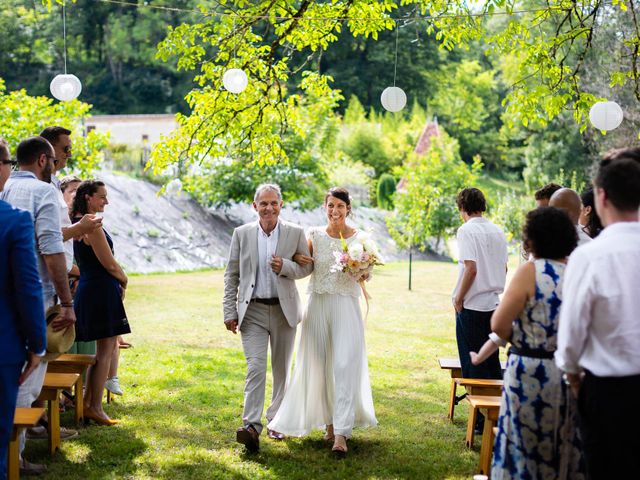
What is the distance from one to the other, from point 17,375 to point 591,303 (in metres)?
2.84

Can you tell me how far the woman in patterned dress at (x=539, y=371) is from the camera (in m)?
4.00

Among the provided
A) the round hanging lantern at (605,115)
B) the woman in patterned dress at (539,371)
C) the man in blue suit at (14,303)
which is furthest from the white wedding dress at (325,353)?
the round hanging lantern at (605,115)

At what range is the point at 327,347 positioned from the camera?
21.5ft

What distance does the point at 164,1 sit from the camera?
58.7 meters

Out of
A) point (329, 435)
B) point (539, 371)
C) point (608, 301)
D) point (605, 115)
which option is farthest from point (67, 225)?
point (605, 115)

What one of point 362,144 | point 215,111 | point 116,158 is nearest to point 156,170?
point 215,111

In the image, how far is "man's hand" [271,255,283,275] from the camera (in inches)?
246

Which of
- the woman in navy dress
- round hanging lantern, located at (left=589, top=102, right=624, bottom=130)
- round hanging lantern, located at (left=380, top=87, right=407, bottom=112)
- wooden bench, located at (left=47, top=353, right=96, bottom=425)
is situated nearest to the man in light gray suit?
the woman in navy dress

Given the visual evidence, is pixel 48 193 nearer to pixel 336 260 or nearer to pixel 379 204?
pixel 336 260

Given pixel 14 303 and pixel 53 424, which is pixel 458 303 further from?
pixel 14 303

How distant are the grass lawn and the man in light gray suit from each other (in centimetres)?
64

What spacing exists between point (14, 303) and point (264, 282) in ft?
8.47

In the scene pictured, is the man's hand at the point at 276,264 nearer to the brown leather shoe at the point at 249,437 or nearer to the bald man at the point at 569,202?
the brown leather shoe at the point at 249,437

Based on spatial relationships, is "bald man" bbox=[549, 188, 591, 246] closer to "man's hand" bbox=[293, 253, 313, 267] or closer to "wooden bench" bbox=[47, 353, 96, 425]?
"man's hand" bbox=[293, 253, 313, 267]
